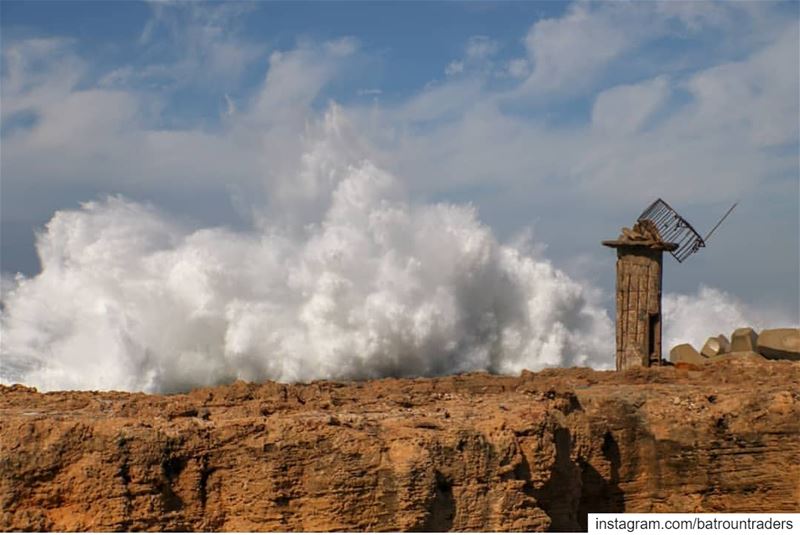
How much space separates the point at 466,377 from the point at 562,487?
3.83m

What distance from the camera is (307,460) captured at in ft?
34.0

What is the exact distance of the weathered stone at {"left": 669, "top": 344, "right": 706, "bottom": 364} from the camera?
2134 cm

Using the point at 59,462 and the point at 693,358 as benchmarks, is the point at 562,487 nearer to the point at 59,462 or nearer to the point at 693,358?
the point at 59,462

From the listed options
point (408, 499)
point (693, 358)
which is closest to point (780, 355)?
point (693, 358)

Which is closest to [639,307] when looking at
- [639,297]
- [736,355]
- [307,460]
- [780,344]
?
[639,297]

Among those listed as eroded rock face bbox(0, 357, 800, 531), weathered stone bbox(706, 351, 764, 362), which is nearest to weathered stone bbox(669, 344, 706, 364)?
weathered stone bbox(706, 351, 764, 362)

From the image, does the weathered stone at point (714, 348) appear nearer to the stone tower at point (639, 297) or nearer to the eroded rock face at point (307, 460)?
the stone tower at point (639, 297)

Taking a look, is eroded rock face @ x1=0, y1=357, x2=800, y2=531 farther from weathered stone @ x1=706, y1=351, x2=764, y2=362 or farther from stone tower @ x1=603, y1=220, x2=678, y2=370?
weathered stone @ x1=706, y1=351, x2=764, y2=362

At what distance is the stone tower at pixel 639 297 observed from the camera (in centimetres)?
2014

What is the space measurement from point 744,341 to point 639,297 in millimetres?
2774

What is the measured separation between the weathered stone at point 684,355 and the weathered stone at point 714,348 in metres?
0.38

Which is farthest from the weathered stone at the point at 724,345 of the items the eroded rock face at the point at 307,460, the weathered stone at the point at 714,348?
the eroded rock face at the point at 307,460

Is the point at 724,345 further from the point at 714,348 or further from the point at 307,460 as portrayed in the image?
the point at 307,460

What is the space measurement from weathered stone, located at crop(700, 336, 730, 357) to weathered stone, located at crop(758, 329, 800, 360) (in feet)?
2.64
